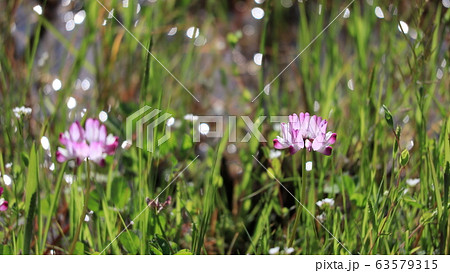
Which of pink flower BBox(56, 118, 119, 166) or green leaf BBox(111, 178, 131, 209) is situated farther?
green leaf BBox(111, 178, 131, 209)

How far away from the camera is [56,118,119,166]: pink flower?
0.56 metres

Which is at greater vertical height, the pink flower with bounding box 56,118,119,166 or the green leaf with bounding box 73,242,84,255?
the pink flower with bounding box 56,118,119,166

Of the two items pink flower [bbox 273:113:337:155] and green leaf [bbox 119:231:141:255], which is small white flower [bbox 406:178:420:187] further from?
green leaf [bbox 119:231:141:255]

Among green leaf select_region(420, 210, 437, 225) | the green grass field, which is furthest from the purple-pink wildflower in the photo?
green leaf select_region(420, 210, 437, 225)

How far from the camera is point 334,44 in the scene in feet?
2.98

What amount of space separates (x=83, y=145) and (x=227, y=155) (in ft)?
1.31

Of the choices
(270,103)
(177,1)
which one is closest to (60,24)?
(177,1)

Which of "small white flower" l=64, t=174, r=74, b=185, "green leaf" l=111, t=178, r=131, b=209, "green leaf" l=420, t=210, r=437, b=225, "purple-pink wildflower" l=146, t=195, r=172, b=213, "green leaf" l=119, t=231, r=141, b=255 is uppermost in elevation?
"small white flower" l=64, t=174, r=74, b=185

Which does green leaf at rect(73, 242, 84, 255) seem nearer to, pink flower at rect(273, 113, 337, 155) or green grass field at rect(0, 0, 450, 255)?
green grass field at rect(0, 0, 450, 255)

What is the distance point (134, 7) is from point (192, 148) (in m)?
0.26

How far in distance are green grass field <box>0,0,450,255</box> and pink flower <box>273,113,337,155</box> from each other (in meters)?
0.01

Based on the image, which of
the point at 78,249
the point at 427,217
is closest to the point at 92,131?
the point at 78,249

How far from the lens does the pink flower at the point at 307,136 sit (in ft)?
1.90

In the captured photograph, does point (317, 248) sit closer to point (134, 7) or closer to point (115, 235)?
point (115, 235)
